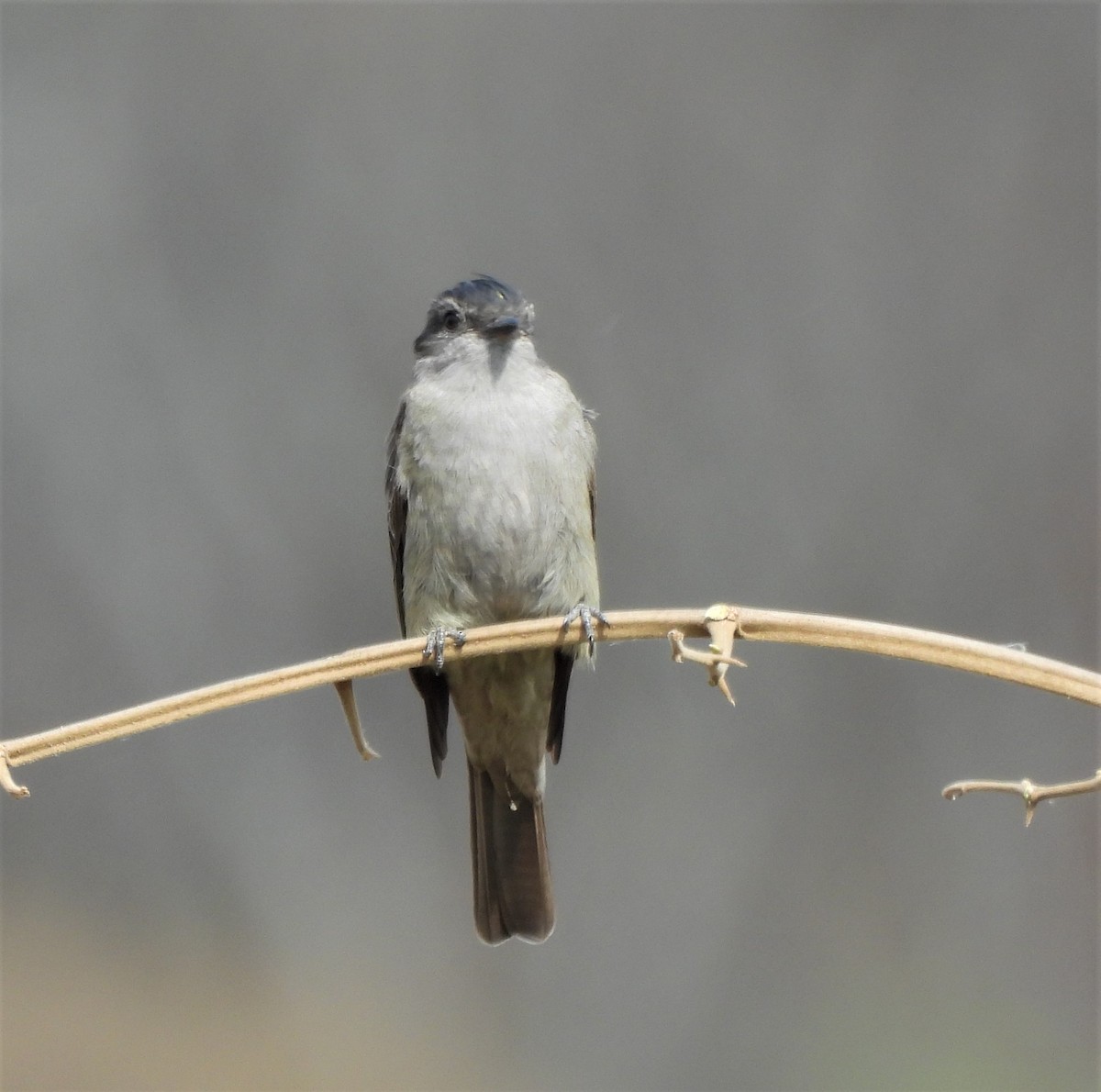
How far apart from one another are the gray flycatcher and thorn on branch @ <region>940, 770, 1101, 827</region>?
7.32ft

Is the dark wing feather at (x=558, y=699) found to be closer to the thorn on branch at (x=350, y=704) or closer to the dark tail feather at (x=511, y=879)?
the dark tail feather at (x=511, y=879)

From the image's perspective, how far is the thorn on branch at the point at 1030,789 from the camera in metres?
1.72

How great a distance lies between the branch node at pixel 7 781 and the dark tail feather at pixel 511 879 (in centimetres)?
251

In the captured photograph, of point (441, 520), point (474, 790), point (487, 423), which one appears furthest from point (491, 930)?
point (487, 423)

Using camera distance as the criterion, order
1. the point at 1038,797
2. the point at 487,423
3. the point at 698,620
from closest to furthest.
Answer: the point at 1038,797, the point at 698,620, the point at 487,423

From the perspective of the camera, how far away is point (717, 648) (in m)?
1.93

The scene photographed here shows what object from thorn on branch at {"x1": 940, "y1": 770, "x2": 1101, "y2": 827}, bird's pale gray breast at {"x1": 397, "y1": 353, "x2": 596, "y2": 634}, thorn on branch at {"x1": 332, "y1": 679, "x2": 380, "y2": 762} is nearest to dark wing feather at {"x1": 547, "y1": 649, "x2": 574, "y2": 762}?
bird's pale gray breast at {"x1": 397, "y1": 353, "x2": 596, "y2": 634}

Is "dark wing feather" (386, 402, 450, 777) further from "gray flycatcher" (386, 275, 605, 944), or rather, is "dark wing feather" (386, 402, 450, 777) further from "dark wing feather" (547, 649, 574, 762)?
"dark wing feather" (547, 649, 574, 762)

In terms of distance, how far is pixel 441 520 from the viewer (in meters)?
4.22

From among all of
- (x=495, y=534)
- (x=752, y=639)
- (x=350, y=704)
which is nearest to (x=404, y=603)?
(x=495, y=534)

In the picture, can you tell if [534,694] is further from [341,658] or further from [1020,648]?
[1020,648]

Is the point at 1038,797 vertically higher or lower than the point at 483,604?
lower

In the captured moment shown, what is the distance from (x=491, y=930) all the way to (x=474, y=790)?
22.5 inches

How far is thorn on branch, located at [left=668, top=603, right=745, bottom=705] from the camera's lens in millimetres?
1823
